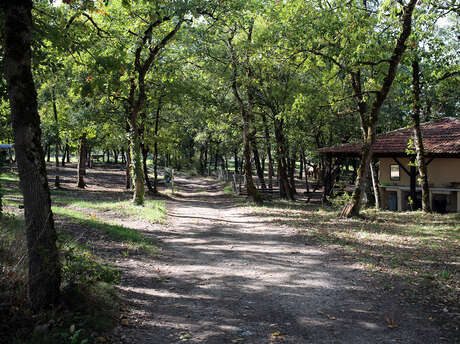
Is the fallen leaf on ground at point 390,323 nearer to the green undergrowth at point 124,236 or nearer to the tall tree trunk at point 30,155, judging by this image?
the tall tree trunk at point 30,155

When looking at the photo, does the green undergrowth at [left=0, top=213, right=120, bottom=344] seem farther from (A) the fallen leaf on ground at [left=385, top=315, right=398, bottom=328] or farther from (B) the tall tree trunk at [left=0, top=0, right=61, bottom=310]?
(A) the fallen leaf on ground at [left=385, top=315, right=398, bottom=328]

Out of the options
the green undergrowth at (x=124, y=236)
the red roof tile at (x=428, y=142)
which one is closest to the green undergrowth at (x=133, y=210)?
the green undergrowth at (x=124, y=236)

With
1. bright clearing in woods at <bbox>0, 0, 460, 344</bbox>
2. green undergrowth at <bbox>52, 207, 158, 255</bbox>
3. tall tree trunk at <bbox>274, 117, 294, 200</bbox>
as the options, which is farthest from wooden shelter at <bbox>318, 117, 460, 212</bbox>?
green undergrowth at <bbox>52, 207, 158, 255</bbox>

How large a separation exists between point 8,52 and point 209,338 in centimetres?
422

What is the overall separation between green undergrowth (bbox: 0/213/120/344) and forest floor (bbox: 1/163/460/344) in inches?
12.3

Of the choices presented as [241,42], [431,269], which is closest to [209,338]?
[431,269]

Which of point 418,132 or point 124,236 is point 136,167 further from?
point 418,132

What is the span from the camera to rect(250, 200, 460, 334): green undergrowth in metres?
6.38

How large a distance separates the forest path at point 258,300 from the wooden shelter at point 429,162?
45.7ft

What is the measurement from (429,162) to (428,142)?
1.27 m

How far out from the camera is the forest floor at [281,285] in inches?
189

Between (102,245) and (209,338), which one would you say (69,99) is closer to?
(102,245)

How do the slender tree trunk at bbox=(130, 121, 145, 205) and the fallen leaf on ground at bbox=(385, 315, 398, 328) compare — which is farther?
the slender tree trunk at bbox=(130, 121, 145, 205)

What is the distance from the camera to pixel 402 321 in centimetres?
511
